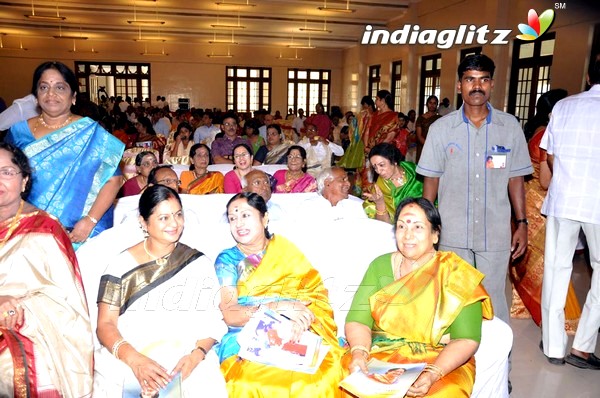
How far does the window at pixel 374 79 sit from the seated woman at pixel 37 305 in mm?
14533

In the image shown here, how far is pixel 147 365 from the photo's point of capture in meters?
1.81

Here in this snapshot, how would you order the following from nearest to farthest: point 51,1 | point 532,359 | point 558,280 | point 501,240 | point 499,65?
1. point 501,240
2. point 558,280
3. point 532,359
4. point 499,65
5. point 51,1

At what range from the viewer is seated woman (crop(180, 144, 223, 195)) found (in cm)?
445

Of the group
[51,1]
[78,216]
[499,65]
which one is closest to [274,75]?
[51,1]

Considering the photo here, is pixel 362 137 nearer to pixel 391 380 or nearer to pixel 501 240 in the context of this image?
pixel 501 240

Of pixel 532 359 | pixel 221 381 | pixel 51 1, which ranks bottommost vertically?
pixel 532 359

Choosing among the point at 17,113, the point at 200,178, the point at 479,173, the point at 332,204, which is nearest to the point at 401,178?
the point at 332,204

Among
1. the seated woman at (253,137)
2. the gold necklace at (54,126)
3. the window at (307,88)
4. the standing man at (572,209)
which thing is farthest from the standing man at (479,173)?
the window at (307,88)

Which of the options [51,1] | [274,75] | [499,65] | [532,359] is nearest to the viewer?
[532,359]

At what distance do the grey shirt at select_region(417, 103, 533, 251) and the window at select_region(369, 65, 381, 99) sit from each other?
44.5ft

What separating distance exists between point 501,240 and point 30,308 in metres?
1.98

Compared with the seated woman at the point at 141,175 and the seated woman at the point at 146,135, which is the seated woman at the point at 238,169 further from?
the seated woman at the point at 146,135

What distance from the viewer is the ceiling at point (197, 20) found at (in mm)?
11406

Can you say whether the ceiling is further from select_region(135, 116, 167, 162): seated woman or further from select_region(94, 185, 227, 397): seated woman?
select_region(94, 185, 227, 397): seated woman
